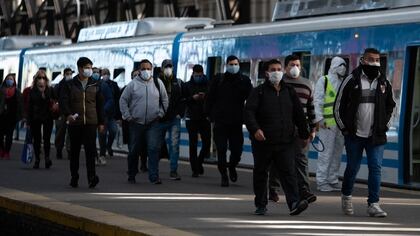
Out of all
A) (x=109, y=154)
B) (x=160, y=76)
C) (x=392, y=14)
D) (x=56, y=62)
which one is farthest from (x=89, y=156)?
(x=56, y=62)

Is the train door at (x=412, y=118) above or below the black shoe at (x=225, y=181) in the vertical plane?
above

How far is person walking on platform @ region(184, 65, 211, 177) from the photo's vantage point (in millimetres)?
22250

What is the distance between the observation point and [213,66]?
87.7 ft

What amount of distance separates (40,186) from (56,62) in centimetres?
1687

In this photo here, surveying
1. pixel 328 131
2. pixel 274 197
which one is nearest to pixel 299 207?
pixel 274 197

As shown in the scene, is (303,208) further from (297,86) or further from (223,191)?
(223,191)

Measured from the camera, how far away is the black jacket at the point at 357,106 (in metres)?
15.0

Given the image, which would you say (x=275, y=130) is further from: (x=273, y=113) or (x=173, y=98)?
(x=173, y=98)

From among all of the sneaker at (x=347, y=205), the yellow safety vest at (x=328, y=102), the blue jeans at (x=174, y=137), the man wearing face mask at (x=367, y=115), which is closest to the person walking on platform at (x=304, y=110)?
the sneaker at (x=347, y=205)

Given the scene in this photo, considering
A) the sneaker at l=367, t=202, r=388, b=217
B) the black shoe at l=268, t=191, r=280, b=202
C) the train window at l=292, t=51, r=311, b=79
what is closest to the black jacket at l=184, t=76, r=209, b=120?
the train window at l=292, t=51, r=311, b=79

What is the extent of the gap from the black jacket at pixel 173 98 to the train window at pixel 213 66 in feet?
15.4

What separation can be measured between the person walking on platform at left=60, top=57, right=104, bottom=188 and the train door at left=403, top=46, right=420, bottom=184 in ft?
13.3

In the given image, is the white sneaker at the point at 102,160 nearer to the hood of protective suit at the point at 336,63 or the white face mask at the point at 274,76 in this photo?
the hood of protective suit at the point at 336,63

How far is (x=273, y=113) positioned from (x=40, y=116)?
9777 mm
